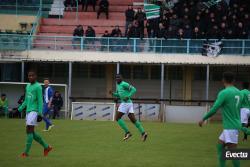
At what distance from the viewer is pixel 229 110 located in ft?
46.4

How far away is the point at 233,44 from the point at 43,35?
439 inches

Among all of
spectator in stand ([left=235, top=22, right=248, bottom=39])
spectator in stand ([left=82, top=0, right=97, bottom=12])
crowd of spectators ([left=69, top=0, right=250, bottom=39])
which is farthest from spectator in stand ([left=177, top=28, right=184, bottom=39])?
spectator in stand ([left=82, top=0, right=97, bottom=12])

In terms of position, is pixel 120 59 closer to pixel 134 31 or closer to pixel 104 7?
pixel 134 31

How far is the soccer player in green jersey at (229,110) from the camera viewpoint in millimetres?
14008

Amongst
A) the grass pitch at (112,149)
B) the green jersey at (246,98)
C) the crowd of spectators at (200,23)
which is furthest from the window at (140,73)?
the green jersey at (246,98)

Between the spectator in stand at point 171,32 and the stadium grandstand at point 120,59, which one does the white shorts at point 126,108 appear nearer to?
the stadium grandstand at point 120,59

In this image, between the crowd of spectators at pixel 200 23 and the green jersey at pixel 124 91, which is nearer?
the green jersey at pixel 124 91

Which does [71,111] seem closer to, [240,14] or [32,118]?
[240,14]

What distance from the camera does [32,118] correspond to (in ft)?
60.1

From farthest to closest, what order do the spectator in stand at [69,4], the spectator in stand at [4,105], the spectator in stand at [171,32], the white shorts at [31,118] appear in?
the spectator in stand at [69,4]
the spectator in stand at [171,32]
the spectator in stand at [4,105]
the white shorts at [31,118]

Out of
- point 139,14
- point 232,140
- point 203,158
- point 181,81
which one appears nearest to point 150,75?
point 181,81

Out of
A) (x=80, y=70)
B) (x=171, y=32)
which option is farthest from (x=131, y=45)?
(x=80, y=70)

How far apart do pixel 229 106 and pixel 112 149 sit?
743cm

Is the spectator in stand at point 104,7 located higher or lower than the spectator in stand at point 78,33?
higher
